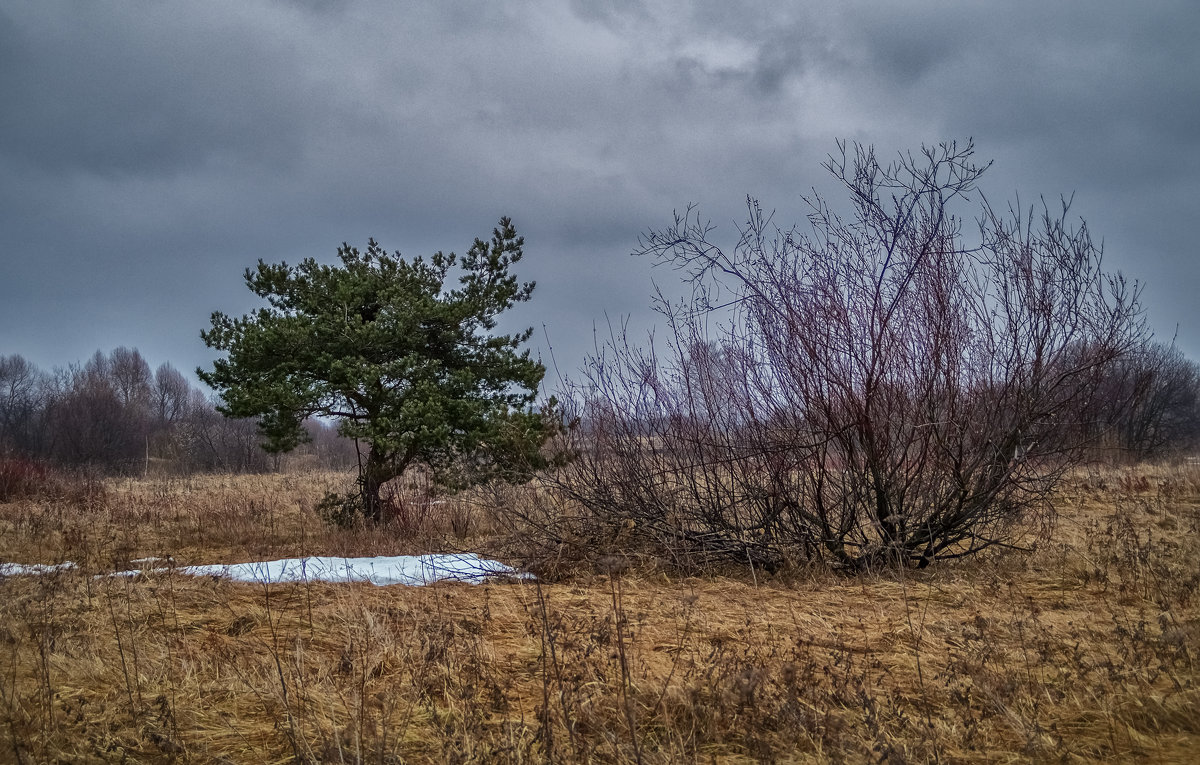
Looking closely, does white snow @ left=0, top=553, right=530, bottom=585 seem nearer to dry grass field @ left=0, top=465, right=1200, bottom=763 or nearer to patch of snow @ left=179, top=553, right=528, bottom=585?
patch of snow @ left=179, top=553, right=528, bottom=585

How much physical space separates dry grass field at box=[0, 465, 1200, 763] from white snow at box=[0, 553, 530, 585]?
15.9 inches

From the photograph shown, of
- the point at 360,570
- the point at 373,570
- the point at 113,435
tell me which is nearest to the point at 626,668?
the point at 373,570

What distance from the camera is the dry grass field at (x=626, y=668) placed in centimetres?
263

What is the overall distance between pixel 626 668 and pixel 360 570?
4.71 metres

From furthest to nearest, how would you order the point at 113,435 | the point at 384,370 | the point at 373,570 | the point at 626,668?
the point at 113,435
the point at 384,370
the point at 373,570
the point at 626,668

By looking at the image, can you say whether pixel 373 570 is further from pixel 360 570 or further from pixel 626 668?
pixel 626 668

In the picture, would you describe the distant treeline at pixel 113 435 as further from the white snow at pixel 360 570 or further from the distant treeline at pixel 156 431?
the white snow at pixel 360 570

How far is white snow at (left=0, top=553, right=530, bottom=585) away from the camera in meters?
6.32

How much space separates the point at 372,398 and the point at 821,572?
7.20 m

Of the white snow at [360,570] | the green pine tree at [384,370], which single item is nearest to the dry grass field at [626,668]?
the white snow at [360,570]

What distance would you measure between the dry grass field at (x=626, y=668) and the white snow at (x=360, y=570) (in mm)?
403

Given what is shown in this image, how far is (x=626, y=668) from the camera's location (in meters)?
2.79

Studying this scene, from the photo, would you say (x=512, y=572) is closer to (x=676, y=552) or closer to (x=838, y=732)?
(x=676, y=552)

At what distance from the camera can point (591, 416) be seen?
714cm
